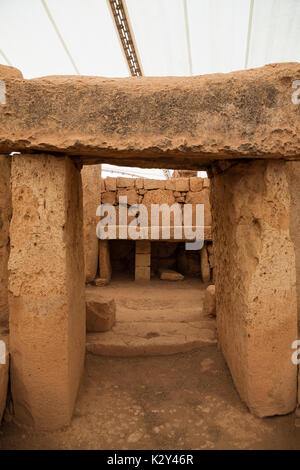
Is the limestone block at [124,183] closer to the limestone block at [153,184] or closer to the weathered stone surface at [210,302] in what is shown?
the limestone block at [153,184]

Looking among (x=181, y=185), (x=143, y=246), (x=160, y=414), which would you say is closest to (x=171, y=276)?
Answer: (x=143, y=246)

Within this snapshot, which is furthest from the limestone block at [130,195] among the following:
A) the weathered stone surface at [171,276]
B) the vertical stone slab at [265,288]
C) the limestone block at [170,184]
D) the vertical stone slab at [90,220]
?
the vertical stone slab at [265,288]

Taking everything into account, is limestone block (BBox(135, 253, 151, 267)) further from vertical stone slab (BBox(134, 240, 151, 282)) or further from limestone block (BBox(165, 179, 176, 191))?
limestone block (BBox(165, 179, 176, 191))

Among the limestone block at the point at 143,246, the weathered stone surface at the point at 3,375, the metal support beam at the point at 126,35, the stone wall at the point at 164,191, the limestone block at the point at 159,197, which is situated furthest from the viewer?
the limestone block at the point at 159,197

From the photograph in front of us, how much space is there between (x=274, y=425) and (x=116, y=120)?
211 centimetres

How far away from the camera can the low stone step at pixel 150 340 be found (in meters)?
2.66

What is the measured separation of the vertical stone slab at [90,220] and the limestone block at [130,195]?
1.11 metres

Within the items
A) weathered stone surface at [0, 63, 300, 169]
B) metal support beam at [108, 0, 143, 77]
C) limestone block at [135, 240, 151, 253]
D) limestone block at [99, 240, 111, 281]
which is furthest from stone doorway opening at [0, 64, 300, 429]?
limestone block at [135, 240, 151, 253]

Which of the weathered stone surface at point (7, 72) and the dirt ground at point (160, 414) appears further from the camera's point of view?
the weathered stone surface at point (7, 72)

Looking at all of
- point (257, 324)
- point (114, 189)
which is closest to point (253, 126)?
point (257, 324)

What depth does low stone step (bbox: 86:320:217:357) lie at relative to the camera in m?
2.66

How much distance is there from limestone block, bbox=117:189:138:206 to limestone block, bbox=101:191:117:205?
15cm

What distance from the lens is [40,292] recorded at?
1.86 metres

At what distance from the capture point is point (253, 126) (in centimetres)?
171
